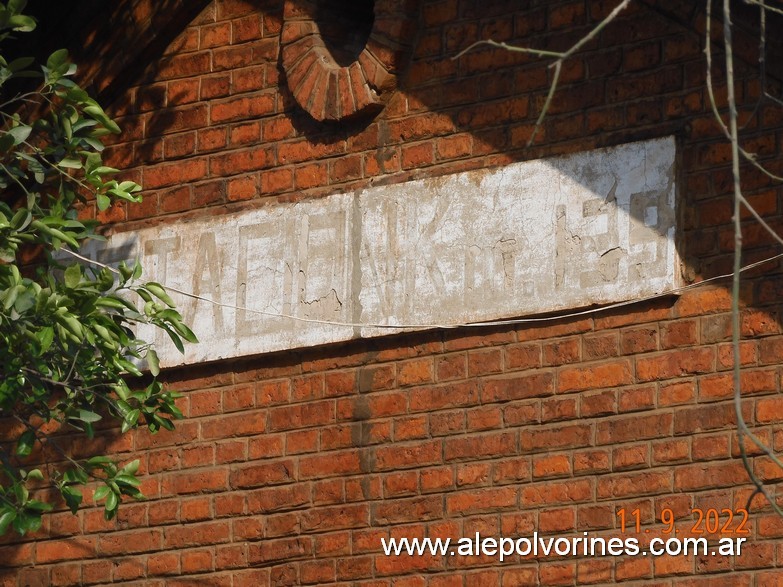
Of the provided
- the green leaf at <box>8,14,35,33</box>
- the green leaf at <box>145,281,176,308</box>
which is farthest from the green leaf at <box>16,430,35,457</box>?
the green leaf at <box>8,14,35,33</box>

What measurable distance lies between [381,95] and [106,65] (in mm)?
1298

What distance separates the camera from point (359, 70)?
6086 millimetres

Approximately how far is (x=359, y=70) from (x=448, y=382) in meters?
1.30

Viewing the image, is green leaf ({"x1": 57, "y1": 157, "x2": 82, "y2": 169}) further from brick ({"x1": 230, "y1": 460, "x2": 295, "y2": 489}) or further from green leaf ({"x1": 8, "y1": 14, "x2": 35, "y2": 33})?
brick ({"x1": 230, "y1": 460, "x2": 295, "y2": 489})

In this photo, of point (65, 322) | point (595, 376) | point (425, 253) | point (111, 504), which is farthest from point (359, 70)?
point (111, 504)

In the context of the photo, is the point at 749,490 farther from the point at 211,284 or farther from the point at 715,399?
the point at 211,284

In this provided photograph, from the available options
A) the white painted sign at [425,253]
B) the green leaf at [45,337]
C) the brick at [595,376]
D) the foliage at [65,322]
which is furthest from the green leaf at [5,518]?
the brick at [595,376]

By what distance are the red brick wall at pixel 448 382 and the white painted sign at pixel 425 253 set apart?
8cm

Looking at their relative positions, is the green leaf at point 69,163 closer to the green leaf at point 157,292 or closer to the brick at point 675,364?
the green leaf at point 157,292

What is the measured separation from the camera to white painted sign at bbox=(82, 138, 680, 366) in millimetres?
5438

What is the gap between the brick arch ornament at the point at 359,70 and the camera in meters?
6.04

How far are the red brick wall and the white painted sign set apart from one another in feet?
0.27

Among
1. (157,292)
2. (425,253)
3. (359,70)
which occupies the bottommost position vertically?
(157,292)

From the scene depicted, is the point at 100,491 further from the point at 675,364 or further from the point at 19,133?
the point at 675,364
